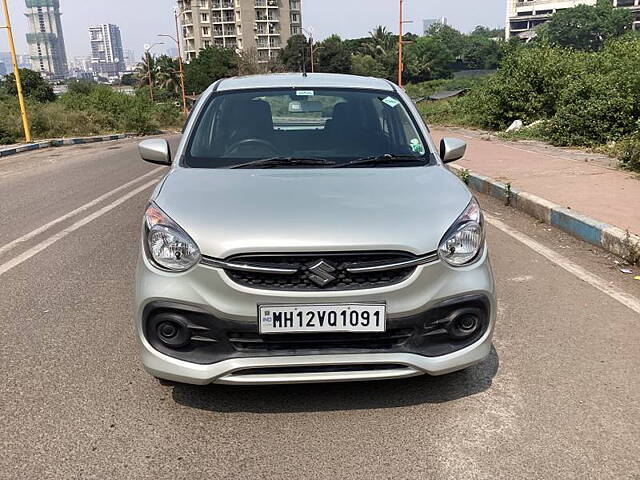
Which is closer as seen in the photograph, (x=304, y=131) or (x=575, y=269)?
(x=304, y=131)

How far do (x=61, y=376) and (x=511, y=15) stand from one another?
160 meters

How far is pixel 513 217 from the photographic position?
7.47 metres

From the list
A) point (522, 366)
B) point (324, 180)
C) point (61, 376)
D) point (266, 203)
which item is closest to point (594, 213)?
point (522, 366)

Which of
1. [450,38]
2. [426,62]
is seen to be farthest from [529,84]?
[450,38]

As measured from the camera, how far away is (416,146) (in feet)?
12.6

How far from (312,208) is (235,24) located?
107146 mm

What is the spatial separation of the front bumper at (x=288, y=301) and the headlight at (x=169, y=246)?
0.05 metres

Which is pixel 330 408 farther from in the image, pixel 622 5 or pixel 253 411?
pixel 622 5

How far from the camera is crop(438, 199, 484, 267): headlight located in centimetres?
279

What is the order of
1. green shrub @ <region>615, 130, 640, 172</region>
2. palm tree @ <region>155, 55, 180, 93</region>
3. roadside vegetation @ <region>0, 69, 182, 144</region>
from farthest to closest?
1. palm tree @ <region>155, 55, 180, 93</region>
2. roadside vegetation @ <region>0, 69, 182, 144</region>
3. green shrub @ <region>615, 130, 640, 172</region>

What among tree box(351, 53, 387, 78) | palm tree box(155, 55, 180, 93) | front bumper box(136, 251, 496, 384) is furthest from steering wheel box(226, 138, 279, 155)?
tree box(351, 53, 387, 78)

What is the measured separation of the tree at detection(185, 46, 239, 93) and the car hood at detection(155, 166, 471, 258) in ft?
256

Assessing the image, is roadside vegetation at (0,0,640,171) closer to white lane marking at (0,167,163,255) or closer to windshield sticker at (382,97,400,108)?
white lane marking at (0,167,163,255)

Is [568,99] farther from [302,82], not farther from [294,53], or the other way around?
[294,53]
